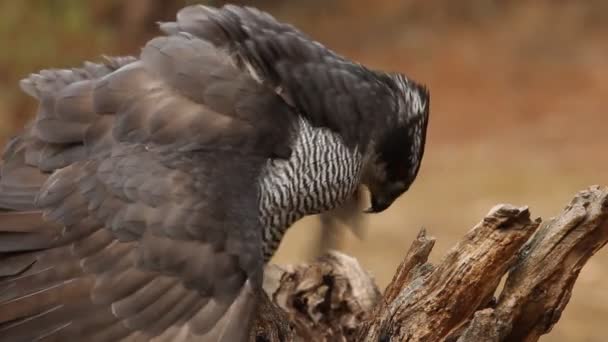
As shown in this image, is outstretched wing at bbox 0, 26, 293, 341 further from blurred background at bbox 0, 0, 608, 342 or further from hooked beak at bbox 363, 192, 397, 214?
blurred background at bbox 0, 0, 608, 342

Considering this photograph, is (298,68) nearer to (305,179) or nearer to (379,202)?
(305,179)

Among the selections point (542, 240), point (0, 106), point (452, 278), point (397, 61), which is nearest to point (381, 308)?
point (452, 278)

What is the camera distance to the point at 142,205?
3.15m

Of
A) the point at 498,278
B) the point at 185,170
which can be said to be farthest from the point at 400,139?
the point at 185,170

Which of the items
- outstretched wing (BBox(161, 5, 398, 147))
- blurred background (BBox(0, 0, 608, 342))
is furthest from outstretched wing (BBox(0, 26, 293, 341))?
blurred background (BBox(0, 0, 608, 342))

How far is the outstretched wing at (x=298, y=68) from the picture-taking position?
3.63 meters

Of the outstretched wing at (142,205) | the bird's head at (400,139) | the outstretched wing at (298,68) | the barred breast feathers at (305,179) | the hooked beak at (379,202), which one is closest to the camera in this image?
the outstretched wing at (142,205)

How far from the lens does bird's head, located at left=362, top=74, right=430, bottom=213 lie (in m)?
3.82

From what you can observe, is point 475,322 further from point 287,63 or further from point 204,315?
point 287,63

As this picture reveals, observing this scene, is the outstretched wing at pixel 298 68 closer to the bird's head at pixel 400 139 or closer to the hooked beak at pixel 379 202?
the bird's head at pixel 400 139

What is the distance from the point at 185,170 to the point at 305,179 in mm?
514

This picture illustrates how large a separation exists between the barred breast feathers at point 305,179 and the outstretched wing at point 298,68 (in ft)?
0.18

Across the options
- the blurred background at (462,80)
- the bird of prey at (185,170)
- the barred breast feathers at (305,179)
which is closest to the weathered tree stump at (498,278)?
the barred breast feathers at (305,179)

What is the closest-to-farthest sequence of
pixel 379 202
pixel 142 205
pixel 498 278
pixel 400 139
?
pixel 142 205 < pixel 498 278 < pixel 400 139 < pixel 379 202
